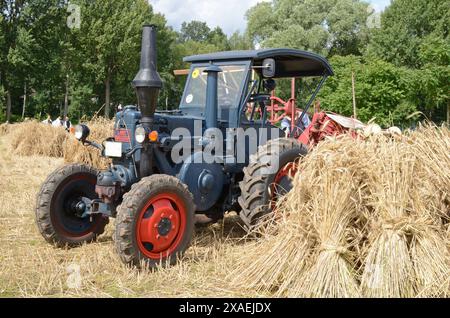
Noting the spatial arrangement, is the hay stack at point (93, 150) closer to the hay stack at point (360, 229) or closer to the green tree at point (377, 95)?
the hay stack at point (360, 229)

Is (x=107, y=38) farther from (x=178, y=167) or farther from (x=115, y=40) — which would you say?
(x=178, y=167)

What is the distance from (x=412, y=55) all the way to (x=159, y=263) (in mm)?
32859

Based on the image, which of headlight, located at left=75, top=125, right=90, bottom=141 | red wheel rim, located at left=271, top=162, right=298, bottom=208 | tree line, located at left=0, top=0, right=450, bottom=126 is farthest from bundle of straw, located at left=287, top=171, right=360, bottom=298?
tree line, located at left=0, top=0, right=450, bottom=126

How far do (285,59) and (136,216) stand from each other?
3.59 meters

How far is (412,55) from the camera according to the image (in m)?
34.4

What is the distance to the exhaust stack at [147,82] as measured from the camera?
5.38 metres

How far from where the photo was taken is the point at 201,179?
6.04 meters

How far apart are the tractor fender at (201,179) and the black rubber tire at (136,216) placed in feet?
1.94

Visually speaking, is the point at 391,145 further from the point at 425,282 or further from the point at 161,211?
the point at 161,211

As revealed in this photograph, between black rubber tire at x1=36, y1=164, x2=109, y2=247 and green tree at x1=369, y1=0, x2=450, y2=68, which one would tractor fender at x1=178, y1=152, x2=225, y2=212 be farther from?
green tree at x1=369, y1=0, x2=450, y2=68

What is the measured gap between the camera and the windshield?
6789 mm

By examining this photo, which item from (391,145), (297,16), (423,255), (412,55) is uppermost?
(297,16)

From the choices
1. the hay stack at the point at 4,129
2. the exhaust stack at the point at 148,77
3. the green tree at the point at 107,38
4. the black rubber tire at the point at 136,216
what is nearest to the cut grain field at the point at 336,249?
the black rubber tire at the point at 136,216
